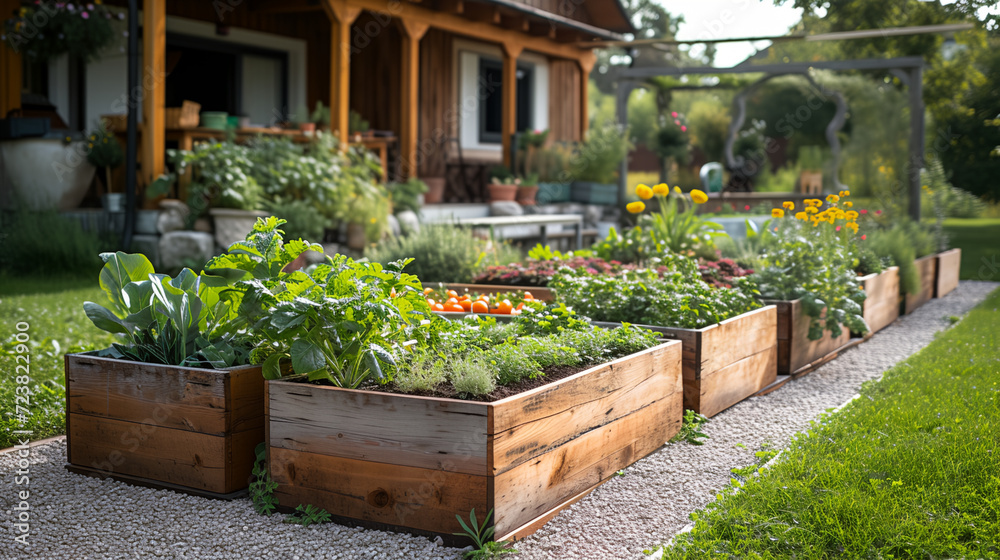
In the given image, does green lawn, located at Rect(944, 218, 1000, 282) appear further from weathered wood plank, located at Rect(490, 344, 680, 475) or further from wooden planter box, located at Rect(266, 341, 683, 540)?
wooden planter box, located at Rect(266, 341, 683, 540)

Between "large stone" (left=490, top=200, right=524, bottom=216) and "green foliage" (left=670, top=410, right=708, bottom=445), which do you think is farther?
"large stone" (left=490, top=200, right=524, bottom=216)

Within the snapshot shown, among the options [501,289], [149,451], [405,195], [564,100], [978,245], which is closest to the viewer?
[149,451]

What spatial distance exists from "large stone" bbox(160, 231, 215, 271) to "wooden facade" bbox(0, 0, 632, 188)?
743 millimetres

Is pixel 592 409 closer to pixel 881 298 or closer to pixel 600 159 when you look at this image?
pixel 881 298

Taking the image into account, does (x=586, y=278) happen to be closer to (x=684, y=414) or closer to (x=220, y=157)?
(x=684, y=414)

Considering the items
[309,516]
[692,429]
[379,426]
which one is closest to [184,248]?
[692,429]

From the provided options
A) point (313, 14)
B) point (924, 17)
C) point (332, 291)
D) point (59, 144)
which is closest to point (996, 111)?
point (924, 17)

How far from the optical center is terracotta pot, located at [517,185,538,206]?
12188 millimetres

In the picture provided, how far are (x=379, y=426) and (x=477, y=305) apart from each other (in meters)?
2.12

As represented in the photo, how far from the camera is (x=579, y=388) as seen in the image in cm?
296

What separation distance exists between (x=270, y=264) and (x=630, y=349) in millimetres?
1472

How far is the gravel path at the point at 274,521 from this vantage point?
2553mm

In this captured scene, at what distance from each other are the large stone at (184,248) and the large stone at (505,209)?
443cm

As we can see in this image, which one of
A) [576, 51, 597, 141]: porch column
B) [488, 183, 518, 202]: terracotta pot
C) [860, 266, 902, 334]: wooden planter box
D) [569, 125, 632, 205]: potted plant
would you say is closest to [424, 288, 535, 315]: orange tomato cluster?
[860, 266, 902, 334]: wooden planter box
